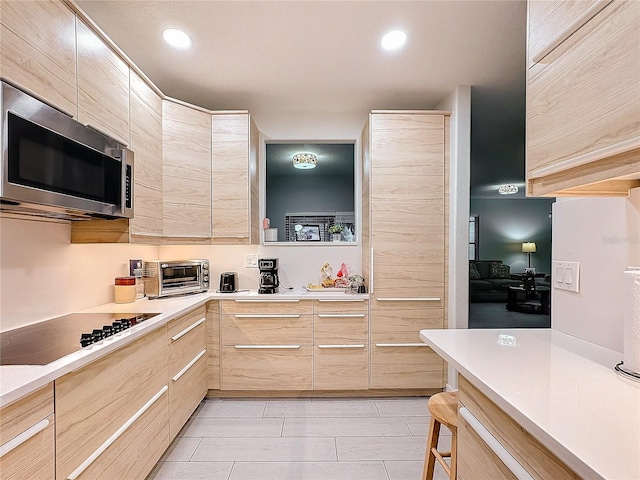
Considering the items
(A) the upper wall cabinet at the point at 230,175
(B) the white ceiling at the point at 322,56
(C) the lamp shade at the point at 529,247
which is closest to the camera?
(B) the white ceiling at the point at 322,56

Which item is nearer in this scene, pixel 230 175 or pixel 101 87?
pixel 101 87

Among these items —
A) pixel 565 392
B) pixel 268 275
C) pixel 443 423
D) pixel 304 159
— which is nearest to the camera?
pixel 565 392

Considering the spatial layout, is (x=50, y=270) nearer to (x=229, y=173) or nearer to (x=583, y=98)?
(x=229, y=173)

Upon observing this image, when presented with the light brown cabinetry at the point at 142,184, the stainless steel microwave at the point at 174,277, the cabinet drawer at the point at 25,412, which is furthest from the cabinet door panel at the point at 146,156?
the cabinet drawer at the point at 25,412

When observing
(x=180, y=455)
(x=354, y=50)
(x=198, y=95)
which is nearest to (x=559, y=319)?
(x=354, y=50)

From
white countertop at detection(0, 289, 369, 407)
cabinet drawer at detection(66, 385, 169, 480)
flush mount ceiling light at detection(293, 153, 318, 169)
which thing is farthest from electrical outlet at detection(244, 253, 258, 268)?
cabinet drawer at detection(66, 385, 169, 480)

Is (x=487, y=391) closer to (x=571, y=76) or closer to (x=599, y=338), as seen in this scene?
(x=599, y=338)

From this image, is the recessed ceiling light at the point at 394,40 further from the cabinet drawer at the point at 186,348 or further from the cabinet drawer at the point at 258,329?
the cabinet drawer at the point at 186,348

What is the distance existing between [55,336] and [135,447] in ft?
2.09

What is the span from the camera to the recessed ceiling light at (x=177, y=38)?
6.54 feet

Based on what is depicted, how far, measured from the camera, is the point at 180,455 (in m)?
2.00

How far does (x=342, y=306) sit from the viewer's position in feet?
8.93

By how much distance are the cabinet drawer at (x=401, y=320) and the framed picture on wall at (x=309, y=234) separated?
0.99 meters

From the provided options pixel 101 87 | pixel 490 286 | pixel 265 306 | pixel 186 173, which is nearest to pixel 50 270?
pixel 101 87
